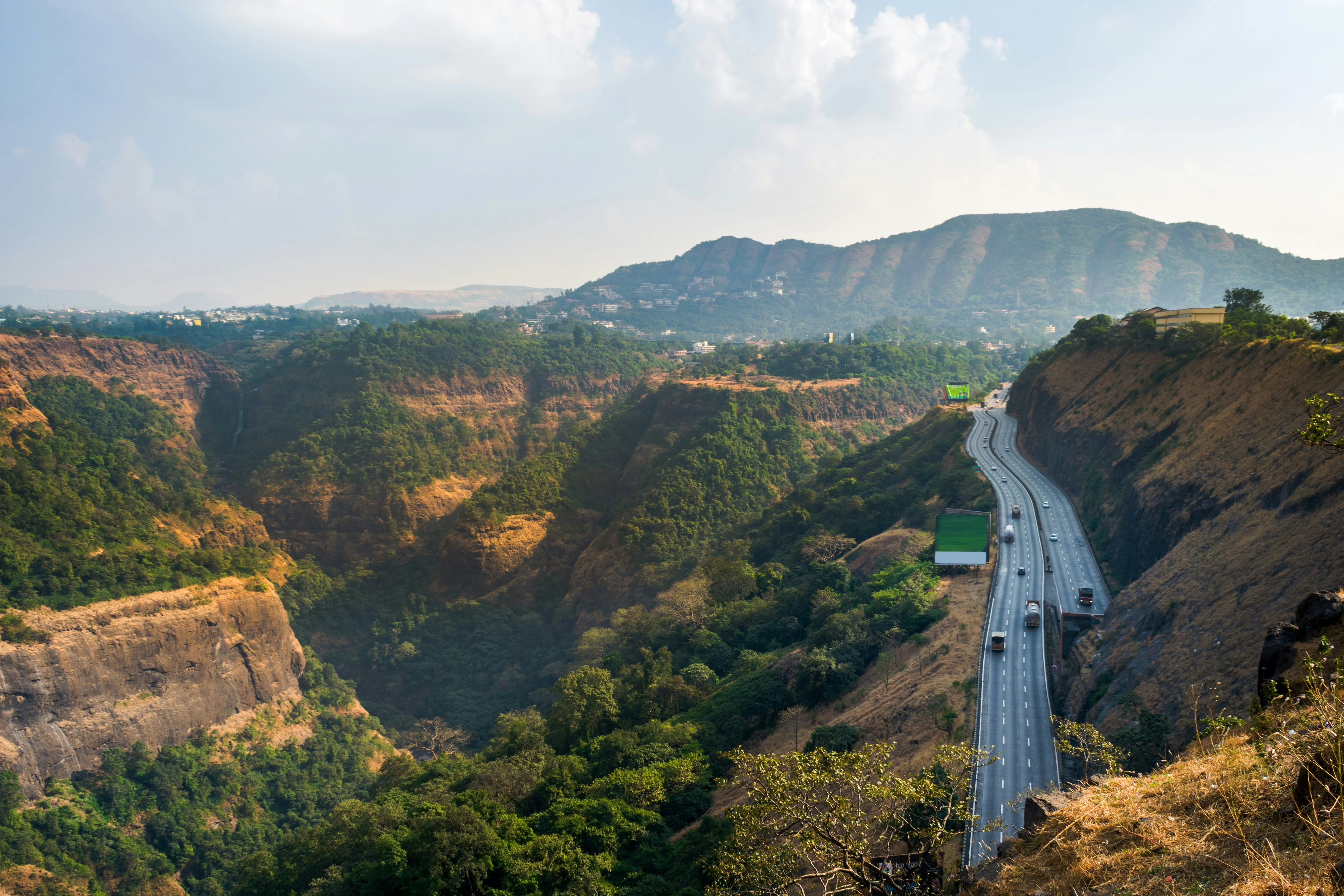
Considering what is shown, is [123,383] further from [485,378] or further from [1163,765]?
[1163,765]

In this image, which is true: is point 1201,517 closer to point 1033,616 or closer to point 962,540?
point 1033,616

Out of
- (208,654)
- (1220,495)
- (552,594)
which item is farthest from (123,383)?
(1220,495)

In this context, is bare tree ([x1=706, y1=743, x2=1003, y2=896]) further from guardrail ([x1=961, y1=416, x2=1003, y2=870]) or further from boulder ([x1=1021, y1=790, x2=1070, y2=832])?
guardrail ([x1=961, y1=416, x2=1003, y2=870])

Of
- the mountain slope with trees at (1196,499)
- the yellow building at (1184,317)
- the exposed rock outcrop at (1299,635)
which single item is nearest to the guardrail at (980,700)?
the mountain slope with trees at (1196,499)

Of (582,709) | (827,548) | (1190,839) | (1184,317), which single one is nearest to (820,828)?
(1190,839)

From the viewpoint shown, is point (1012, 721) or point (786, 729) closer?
point (1012, 721)

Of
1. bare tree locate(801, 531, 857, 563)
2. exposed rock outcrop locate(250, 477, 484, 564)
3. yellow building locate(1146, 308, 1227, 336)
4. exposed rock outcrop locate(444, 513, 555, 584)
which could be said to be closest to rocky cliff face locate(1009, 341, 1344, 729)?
yellow building locate(1146, 308, 1227, 336)

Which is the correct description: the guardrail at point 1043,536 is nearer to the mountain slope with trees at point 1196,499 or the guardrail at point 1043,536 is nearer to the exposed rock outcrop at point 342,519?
the mountain slope with trees at point 1196,499
